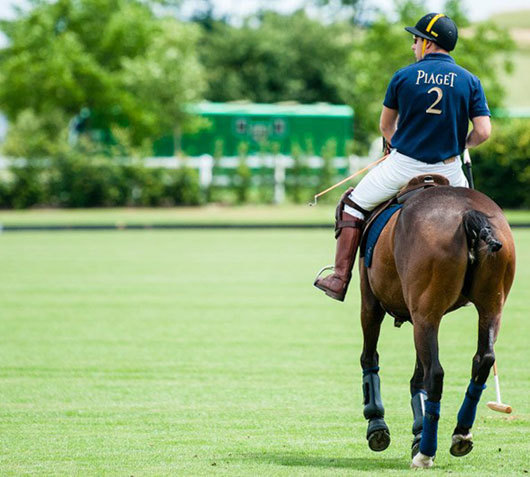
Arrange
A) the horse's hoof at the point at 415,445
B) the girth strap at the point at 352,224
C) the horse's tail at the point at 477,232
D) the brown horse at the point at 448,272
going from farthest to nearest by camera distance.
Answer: the girth strap at the point at 352,224
the horse's hoof at the point at 415,445
the brown horse at the point at 448,272
the horse's tail at the point at 477,232

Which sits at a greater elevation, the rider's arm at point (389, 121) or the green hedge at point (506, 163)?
the rider's arm at point (389, 121)

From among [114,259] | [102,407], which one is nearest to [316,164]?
[114,259]

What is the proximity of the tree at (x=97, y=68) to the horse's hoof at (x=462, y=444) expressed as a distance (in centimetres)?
3965

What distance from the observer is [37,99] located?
4719 cm

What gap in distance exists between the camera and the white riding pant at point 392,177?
23.4 feet

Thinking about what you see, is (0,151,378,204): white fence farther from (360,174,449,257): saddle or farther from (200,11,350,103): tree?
(360,174,449,257): saddle

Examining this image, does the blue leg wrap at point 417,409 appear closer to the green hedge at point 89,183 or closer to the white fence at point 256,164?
the green hedge at point 89,183

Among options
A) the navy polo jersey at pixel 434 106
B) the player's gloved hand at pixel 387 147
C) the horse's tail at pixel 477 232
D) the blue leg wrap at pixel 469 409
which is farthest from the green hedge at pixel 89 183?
the horse's tail at pixel 477 232

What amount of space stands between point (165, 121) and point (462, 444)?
4007 cm

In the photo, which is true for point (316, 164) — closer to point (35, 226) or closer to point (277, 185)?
point (277, 185)

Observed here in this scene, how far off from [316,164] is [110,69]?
11598mm

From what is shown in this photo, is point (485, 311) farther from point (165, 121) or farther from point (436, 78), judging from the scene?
point (165, 121)

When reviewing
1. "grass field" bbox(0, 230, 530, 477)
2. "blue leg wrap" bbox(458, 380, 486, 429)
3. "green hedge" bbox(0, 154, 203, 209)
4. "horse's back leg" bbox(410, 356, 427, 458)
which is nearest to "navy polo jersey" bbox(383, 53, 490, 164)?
"horse's back leg" bbox(410, 356, 427, 458)

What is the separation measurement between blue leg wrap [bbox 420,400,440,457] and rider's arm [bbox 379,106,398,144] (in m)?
1.79
